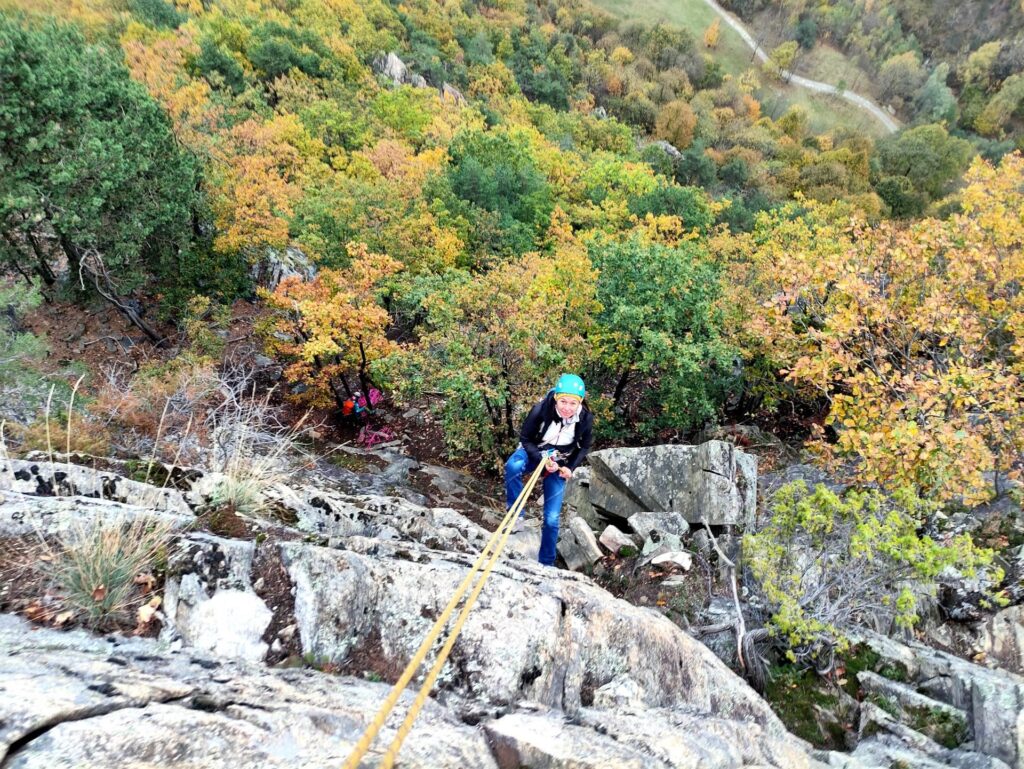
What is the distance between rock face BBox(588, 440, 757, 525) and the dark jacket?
3.19 metres

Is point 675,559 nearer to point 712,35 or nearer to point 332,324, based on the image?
point 332,324

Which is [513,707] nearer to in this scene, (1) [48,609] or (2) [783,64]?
(1) [48,609]

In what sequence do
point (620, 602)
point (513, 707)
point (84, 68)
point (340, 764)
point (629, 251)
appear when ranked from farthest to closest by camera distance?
point (84, 68) → point (629, 251) → point (620, 602) → point (513, 707) → point (340, 764)

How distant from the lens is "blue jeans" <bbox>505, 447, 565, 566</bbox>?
6.84 m

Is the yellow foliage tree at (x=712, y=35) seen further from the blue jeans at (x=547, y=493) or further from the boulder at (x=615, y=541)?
the blue jeans at (x=547, y=493)

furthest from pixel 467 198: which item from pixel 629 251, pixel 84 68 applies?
pixel 629 251

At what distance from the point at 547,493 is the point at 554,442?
28.1 inches

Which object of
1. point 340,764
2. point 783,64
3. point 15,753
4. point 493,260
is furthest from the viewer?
point 783,64

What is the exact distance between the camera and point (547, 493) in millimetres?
6887

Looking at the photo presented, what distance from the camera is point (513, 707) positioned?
3.60 meters

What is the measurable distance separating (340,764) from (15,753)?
3.96ft

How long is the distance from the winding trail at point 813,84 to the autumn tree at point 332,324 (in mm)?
98053

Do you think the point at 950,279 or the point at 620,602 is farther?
the point at 950,279

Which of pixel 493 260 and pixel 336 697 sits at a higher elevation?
pixel 493 260
